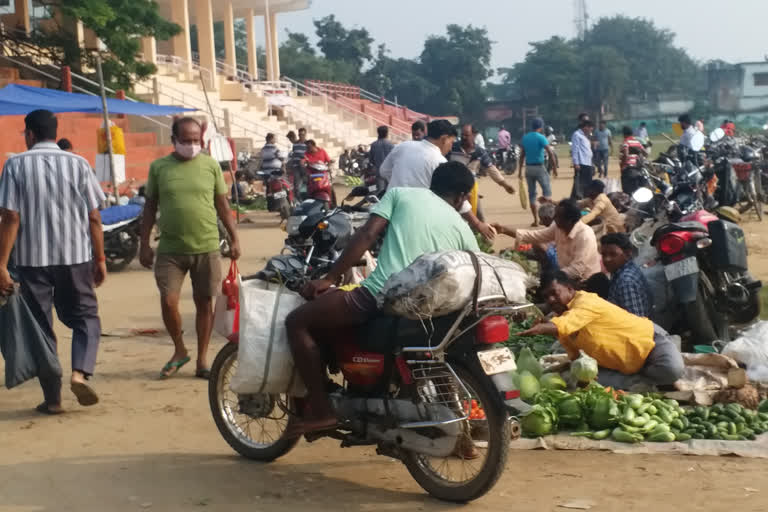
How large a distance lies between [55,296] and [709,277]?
430 cm

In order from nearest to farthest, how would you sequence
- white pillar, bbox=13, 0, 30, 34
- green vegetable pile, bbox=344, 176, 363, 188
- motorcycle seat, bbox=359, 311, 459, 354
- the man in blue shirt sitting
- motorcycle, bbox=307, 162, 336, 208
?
motorcycle seat, bbox=359, 311, 459, 354, the man in blue shirt sitting, motorcycle, bbox=307, 162, 336, 208, white pillar, bbox=13, 0, 30, 34, green vegetable pile, bbox=344, 176, 363, 188

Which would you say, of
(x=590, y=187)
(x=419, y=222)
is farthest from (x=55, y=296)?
(x=590, y=187)

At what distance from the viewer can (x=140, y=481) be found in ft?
17.6

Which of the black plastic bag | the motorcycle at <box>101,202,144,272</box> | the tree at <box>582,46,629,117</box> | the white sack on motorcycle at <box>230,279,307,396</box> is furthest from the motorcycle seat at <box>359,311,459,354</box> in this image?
the tree at <box>582,46,629,117</box>

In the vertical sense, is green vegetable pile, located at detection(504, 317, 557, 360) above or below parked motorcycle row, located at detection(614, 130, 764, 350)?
below

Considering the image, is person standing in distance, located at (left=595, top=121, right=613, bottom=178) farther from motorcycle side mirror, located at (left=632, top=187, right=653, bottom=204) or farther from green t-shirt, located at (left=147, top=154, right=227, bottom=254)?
green t-shirt, located at (left=147, top=154, right=227, bottom=254)

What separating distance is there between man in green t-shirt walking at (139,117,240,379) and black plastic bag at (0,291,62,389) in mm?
988

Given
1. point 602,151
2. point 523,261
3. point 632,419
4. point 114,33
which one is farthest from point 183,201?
point 602,151

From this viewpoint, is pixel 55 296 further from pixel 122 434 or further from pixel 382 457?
pixel 382 457

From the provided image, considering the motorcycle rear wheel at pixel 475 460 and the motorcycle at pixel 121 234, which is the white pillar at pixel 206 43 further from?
the motorcycle rear wheel at pixel 475 460

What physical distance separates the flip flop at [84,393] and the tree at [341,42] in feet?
292

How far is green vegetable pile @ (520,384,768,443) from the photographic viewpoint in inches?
227

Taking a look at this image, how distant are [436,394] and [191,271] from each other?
306cm

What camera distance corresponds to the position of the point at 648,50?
12019 centimetres
